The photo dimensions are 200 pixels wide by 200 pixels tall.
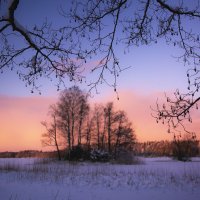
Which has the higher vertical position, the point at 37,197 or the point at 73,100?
the point at 73,100

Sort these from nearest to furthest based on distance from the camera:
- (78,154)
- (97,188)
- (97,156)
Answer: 1. (97,188)
2. (78,154)
3. (97,156)

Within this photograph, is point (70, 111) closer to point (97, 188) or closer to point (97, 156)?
point (97, 156)

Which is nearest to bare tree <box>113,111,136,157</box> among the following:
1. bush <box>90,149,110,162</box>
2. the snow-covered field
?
bush <box>90,149,110,162</box>

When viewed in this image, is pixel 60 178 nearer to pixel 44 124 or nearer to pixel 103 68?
pixel 103 68

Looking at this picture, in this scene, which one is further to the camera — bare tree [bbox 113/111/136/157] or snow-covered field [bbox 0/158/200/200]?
bare tree [bbox 113/111/136/157]

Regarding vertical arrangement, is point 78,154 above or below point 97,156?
above

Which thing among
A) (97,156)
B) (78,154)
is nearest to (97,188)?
(78,154)

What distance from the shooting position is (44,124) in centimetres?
3456

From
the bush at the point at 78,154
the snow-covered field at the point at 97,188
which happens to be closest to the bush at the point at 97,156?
the bush at the point at 78,154

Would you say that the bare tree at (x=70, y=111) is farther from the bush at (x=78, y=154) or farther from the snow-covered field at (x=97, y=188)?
the snow-covered field at (x=97, y=188)

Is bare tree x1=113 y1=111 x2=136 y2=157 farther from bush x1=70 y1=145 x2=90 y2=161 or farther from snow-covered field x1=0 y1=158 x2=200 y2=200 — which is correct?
snow-covered field x1=0 y1=158 x2=200 y2=200

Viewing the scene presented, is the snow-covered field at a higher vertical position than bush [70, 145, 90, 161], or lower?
lower

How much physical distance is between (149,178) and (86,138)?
75.2ft

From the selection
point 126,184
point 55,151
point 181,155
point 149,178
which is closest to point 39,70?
point 126,184
